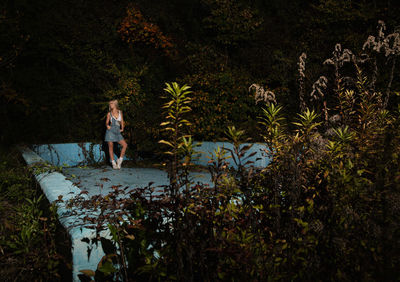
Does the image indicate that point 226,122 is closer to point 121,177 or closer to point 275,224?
point 121,177

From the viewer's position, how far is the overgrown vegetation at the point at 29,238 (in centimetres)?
240

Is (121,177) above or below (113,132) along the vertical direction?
below

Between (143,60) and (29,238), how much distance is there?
30.0ft

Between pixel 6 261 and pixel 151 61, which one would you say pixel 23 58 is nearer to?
pixel 151 61

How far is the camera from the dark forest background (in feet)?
27.4

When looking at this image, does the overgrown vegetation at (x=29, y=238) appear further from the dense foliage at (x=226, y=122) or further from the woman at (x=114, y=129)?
the woman at (x=114, y=129)

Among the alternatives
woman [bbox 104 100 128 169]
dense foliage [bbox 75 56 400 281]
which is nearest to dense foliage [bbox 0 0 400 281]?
dense foliage [bbox 75 56 400 281]

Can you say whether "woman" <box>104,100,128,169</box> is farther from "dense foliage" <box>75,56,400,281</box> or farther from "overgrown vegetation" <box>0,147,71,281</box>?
"dense foliage" <box>75,56,400,281</box>

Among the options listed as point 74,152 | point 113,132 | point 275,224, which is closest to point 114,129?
point 113,132

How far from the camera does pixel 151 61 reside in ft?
37.2

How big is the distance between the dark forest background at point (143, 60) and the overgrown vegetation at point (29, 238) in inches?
150

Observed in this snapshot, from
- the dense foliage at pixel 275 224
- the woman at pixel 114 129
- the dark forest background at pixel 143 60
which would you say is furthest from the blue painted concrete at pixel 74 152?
the dense foliage at pixel 275 224

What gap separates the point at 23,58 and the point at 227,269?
10.7 meters

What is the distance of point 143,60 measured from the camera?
11117mm
